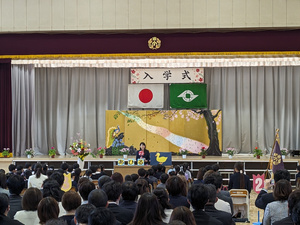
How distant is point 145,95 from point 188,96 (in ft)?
4.39

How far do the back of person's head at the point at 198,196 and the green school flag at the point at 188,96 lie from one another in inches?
440

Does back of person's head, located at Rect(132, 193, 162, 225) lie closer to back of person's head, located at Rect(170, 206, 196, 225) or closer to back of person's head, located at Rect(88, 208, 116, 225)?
back of person's head, located at Rect(170, 206, 196, 225)

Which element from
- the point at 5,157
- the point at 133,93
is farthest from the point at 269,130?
the point at 5,157

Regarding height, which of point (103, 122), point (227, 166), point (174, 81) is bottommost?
point (227, 166)

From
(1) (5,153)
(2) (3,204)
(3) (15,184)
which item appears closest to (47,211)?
(2) (3,204)

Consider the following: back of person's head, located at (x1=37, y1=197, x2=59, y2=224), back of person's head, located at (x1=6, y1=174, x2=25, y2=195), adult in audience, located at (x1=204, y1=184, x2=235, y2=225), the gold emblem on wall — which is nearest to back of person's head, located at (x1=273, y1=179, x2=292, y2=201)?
adult in audience, located at (x1=204, y1=184, x2=235, y2=225)

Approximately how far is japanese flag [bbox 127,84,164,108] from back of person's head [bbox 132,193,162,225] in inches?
466

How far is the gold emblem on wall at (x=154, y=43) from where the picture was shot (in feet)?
45.0

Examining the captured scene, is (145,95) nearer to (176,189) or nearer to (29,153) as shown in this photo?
(29,153)

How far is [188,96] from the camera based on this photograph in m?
15.3

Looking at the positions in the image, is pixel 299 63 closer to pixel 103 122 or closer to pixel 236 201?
pixel 103 122

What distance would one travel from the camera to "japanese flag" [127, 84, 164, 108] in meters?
15.4

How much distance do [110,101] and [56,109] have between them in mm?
1738

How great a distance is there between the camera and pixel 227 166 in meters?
13.7
